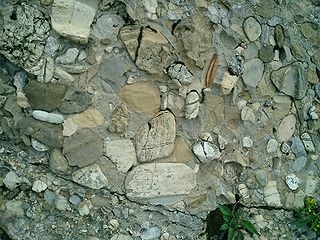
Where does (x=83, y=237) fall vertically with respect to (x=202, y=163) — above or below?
below

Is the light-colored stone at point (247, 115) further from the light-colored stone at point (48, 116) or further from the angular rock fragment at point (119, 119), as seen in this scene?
the light-colored stone at point (48, 116)

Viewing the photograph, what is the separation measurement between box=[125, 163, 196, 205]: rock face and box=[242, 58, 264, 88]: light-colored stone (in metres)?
0.42

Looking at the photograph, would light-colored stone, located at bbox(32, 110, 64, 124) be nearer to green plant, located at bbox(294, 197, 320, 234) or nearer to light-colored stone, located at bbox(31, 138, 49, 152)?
light-colored stone, located at bbox(31, 138, 49, 152)

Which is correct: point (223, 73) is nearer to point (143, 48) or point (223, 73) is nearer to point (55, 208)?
point (143, 48)

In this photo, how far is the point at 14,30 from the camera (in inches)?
70.4

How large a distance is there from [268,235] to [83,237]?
71 centimetres

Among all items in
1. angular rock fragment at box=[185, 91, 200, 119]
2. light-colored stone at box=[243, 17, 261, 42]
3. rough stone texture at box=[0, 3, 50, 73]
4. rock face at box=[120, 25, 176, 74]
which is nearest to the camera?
rough stone texture at box=[0, 3, 50, 73]

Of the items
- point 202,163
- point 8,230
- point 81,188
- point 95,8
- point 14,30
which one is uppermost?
point 95,8

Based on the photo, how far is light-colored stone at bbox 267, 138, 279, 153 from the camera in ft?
7.18

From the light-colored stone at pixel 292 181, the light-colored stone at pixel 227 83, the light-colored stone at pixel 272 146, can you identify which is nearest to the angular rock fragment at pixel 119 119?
the light-colored stone at pixel 227 83

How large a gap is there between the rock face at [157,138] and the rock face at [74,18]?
366 mm

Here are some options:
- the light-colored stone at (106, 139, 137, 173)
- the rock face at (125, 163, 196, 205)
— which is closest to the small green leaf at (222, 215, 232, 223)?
the rock face at (125, 163, 196, 205)

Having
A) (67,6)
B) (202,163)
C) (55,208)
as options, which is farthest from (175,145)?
(67,6)

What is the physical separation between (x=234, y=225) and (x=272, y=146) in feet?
1.18
